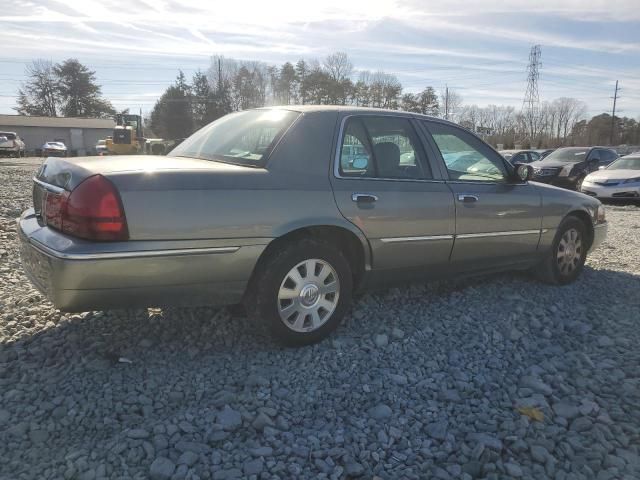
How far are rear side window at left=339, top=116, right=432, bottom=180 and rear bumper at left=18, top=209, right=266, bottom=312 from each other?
99cm

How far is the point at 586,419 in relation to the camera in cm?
278

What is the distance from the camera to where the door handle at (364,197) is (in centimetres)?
354

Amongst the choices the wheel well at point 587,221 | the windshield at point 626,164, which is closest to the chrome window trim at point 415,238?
the wheel well at point 587,221

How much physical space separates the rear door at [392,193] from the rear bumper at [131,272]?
2.70ft

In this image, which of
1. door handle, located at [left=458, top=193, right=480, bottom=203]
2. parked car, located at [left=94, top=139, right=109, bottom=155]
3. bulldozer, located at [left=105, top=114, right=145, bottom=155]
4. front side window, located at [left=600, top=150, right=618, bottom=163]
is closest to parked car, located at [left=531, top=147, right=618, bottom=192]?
front side window, located at [left=600, top=150, right=618, bottom=163]

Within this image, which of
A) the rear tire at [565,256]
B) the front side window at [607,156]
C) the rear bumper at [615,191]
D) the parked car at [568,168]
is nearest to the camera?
the rear tire at [565,256]

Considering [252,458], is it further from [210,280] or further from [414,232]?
[414,232]

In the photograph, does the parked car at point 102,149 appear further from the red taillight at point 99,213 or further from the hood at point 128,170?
the red taillight at point 99,213

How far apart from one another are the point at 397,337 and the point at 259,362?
1.02m

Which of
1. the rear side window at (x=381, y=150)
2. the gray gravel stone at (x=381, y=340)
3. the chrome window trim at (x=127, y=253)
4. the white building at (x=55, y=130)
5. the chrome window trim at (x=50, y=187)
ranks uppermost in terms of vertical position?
the white building at (x=55, y=130)

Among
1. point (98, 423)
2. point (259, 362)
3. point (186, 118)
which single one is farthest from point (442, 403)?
point (186, 118)

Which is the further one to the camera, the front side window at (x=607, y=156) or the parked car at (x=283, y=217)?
the front side window at (x=607, y=156)

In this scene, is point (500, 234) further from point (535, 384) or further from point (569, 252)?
point (535, 384)

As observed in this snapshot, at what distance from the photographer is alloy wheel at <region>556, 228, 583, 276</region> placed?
16.8ft
